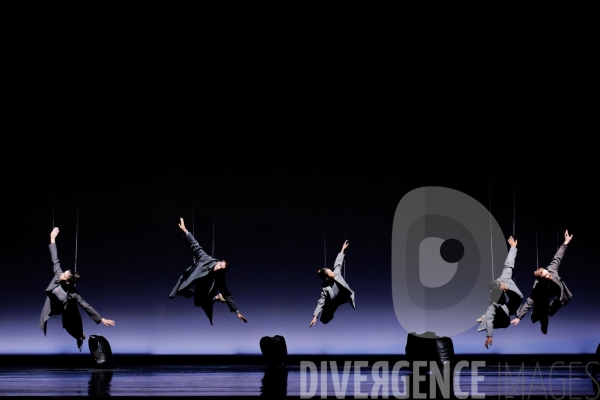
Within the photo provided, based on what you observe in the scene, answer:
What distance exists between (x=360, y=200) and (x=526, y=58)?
104 inches

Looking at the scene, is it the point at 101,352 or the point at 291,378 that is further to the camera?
the point at 101,352

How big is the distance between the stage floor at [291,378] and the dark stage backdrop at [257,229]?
43 centimetres

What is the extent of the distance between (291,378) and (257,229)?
112 inches

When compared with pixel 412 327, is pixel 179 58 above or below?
above

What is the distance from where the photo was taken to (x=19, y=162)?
760 centimetres

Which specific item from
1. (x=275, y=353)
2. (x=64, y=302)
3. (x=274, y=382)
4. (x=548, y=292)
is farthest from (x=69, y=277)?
(x=548, y=292)

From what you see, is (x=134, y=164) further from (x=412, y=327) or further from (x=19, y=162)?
(x=412, y=327)

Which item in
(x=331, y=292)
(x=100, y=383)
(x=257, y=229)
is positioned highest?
(x=257, y=229)

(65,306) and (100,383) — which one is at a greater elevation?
(65,306)

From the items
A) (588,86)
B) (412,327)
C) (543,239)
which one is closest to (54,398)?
(412,327)

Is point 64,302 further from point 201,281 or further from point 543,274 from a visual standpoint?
point 543,274

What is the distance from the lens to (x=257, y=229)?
25.0 feet

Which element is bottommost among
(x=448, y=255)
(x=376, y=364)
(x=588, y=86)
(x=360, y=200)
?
(x=376, y=364)

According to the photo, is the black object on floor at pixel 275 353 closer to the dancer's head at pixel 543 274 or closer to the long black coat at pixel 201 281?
the long black coat at pixel 201 281
